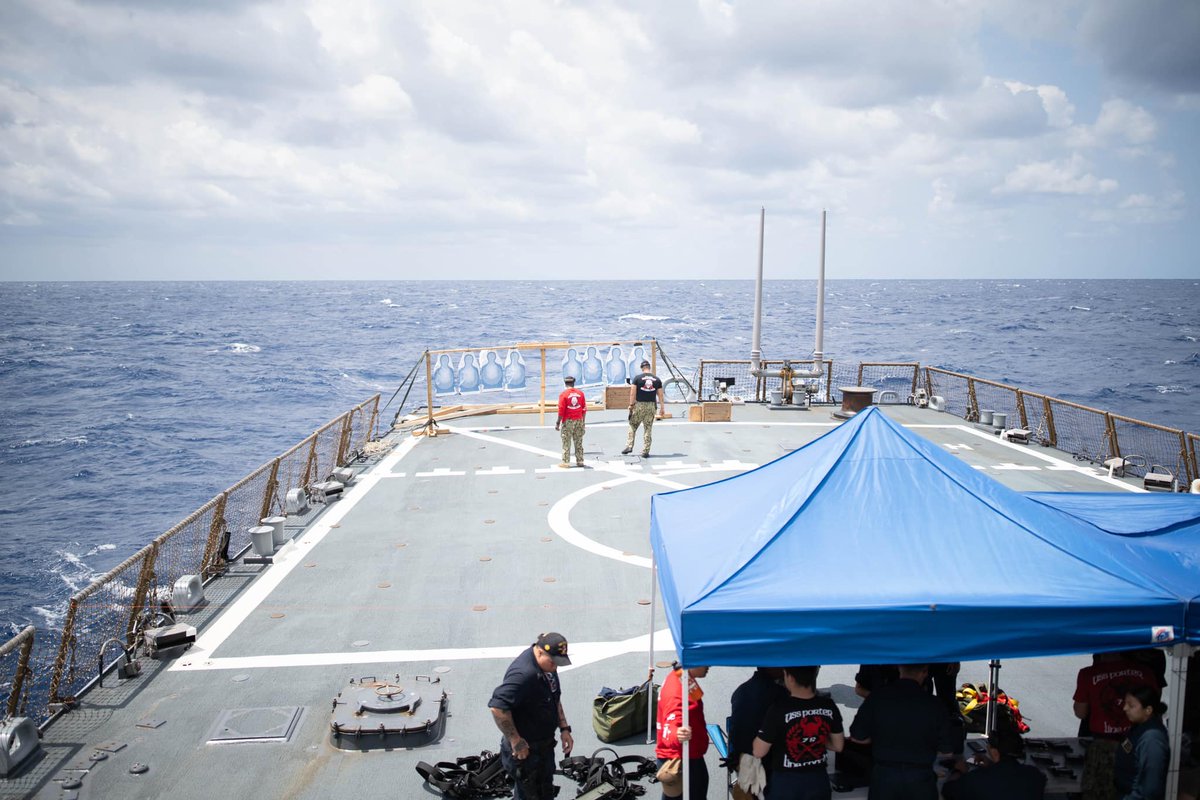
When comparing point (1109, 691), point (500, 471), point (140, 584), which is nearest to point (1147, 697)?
point (1109, 691)

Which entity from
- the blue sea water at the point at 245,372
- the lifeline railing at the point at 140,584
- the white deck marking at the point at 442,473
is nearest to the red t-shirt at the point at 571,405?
the white deck marking at the point at 442,473

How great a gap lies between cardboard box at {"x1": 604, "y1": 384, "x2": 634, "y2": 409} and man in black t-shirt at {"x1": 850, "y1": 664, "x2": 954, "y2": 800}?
19161mm

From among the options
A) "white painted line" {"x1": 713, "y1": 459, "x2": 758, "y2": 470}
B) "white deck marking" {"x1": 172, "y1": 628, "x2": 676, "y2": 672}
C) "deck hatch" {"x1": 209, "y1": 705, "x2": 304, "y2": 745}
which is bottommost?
"deck hatch" {"x1": 209, "y1": 705, "x2": 304, "y2": 745}

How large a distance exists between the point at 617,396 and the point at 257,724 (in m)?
17.2

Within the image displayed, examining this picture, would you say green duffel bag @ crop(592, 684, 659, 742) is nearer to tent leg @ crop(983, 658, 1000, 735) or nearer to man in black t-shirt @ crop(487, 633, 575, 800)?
man in black t-shirt @ crop(487, 633, 575, 800)

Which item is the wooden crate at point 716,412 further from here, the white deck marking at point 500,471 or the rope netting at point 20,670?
the rope netting at point 20,670

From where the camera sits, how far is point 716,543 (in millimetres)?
6414

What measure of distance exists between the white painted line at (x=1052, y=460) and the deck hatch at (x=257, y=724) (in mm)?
15405

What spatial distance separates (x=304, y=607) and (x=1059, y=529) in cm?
916

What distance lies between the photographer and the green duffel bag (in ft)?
26.1

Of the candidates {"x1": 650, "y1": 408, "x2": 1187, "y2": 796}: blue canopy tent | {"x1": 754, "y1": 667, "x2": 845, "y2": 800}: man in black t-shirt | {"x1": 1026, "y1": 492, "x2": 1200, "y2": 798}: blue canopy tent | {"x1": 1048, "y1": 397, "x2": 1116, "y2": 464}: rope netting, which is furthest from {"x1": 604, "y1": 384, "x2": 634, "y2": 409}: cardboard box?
{"x1": 754, "y1": 667, "x2": 845, "y2": 800}: man in black t-shirt

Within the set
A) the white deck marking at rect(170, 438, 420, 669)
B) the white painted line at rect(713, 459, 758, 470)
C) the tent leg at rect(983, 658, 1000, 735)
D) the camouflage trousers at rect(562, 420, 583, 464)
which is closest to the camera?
the tent leg at rect(983, 658, 1000, 735)

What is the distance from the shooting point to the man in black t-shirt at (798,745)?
541cm

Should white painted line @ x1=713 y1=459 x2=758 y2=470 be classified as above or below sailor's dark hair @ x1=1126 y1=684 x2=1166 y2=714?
below
